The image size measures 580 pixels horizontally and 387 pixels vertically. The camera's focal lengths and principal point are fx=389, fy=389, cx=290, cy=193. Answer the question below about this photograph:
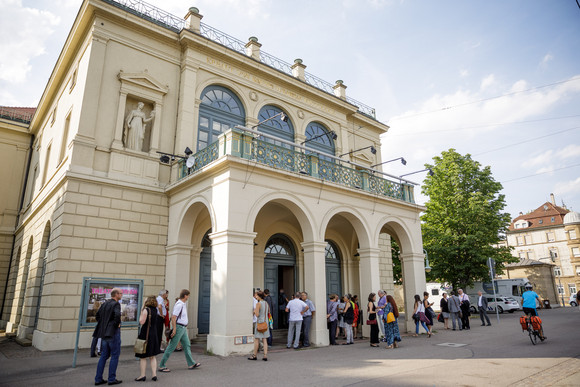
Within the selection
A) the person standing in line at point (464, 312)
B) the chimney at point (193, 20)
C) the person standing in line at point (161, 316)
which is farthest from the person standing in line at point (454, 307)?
the chimney at point (193, 20)

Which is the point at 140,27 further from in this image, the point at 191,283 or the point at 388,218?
the point at 388,218

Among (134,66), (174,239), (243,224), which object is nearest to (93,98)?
(134,66)

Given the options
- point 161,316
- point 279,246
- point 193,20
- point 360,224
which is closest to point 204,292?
point 279,246

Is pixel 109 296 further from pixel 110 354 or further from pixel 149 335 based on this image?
pixel 149 335

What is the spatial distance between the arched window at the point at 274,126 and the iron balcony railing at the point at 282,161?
13.0ft

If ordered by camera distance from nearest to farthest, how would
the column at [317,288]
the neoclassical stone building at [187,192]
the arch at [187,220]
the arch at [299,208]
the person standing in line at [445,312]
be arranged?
the neoclassical stone building at [187,192]
the column at [317,288]
the arch at [299,208]
the arch at [187,220]
the person standing in line at [445,312]

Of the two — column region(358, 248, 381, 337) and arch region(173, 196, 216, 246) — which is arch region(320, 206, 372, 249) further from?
arch region(173, 196, 216, 246)

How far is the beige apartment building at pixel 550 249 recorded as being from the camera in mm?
46281

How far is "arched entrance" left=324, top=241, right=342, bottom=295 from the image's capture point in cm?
1714

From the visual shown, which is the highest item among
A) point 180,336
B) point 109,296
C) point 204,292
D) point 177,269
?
point 177,269

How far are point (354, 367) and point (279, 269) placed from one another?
9071 mm

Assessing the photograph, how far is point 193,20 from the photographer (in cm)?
1530

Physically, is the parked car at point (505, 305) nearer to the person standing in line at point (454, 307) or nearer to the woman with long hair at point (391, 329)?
the person standing in line at point (454, 307)

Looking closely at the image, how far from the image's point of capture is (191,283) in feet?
42.7
